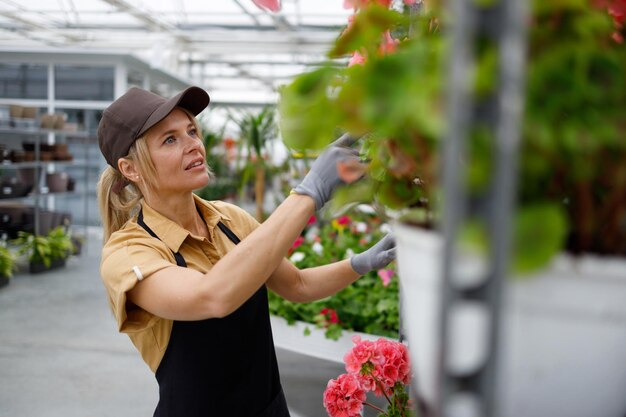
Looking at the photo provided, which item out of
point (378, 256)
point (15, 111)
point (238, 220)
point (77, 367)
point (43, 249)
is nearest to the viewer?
point (378, 256)

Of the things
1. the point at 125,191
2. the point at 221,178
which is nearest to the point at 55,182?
the point at 221,178

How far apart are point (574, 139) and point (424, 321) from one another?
0.54 ft

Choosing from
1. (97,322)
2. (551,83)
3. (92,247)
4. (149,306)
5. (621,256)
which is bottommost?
(92,247)

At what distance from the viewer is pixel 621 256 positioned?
1.23ft

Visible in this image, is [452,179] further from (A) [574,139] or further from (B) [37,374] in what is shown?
(B) [37,374]

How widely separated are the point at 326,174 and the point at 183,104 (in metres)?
0.68

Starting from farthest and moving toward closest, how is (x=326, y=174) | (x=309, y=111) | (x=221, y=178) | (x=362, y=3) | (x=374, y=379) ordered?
1. (x=221, y=178)
2. (x=374, y=379)
3. (x=326, y=174)
4. (x=362, y=3)
5. (x=309, y=111)

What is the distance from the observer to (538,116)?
35 centimetres

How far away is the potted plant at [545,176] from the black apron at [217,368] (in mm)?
863

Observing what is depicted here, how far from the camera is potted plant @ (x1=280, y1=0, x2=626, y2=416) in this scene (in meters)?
0.34

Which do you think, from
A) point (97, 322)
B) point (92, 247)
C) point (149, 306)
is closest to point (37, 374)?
point (97, 322)

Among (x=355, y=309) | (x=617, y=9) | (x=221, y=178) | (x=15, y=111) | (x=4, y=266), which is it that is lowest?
(x=221, y=178)

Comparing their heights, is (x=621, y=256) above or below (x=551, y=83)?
below

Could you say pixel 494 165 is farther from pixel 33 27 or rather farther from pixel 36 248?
pixel 33 27
